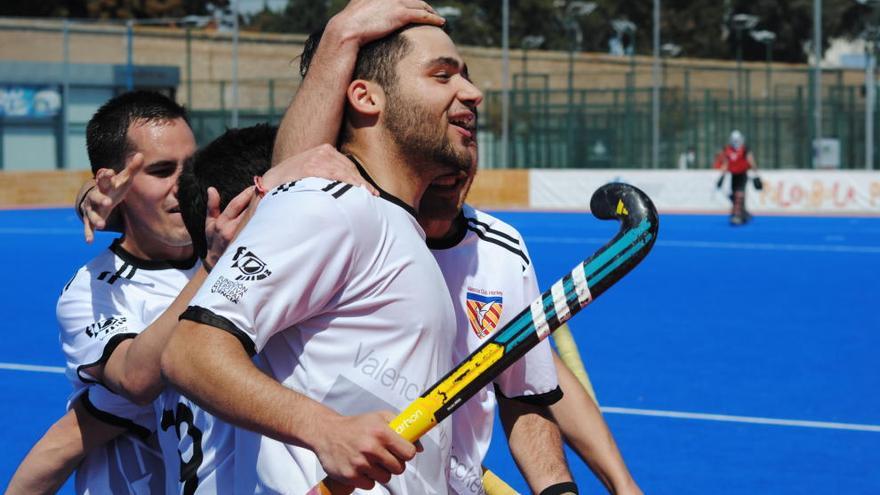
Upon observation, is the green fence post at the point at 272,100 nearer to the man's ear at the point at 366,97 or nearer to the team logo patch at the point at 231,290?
the man's ear at the point at 366,97

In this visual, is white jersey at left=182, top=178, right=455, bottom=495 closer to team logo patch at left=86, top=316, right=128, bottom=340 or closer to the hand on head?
the hand on head

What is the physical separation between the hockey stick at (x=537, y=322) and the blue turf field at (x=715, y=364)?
14.6 ft

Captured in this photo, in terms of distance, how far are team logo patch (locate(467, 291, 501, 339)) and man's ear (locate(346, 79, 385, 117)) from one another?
29.4 inches

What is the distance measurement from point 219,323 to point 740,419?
6490mm

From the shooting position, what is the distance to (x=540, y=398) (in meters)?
3.58

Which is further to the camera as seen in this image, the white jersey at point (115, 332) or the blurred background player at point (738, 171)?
the blurred background player at point (738, 171)

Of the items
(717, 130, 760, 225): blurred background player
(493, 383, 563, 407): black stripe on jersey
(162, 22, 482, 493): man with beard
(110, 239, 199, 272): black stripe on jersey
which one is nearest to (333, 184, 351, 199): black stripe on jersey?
(162, 22, 482, 493): man with beard

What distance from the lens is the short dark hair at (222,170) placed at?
3.18 metres

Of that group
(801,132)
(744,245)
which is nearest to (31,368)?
(744,245)

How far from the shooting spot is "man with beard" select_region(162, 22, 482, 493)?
245 centimetres

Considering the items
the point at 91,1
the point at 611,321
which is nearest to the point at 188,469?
the point at 611,321

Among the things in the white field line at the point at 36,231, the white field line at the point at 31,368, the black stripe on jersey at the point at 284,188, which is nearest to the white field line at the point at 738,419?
the white field line at the point at 31,368

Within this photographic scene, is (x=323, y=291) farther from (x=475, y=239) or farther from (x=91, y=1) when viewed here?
(x=91, y=1)

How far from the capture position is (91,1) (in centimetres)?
5800
